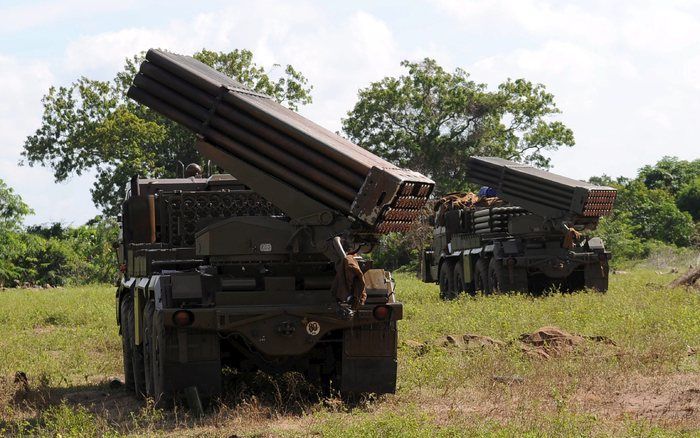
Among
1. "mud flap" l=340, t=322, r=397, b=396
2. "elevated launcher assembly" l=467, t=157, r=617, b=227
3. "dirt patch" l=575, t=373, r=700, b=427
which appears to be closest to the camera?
"dirt patch" l=575, t=373, r=700, b=427

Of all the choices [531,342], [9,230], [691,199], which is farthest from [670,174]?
[531,342]

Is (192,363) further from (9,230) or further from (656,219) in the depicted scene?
(656,219)

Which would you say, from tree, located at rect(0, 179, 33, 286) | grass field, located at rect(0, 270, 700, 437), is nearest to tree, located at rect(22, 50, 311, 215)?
tree, located at rect(0, 179, 33, 286)

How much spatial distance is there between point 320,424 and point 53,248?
3681 cm

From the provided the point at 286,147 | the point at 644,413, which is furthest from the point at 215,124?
the point at 644,413

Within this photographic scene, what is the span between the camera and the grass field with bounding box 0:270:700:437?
363 inches

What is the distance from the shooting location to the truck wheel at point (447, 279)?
2678cm

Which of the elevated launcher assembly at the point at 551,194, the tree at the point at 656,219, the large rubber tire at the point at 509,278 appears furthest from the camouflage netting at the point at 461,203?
the tree at the point at 656,219

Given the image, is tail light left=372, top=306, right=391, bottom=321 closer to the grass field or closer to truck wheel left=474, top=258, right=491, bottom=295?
the grass field

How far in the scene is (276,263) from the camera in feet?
35.2

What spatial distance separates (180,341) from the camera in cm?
1020

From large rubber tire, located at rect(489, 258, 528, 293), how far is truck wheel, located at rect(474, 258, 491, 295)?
32.9 inches

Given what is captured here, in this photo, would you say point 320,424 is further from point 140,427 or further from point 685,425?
point 685,425

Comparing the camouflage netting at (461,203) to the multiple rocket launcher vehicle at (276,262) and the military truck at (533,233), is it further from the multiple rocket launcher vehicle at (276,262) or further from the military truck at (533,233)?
the multiple rocket launcher vehicle at (276,262)
